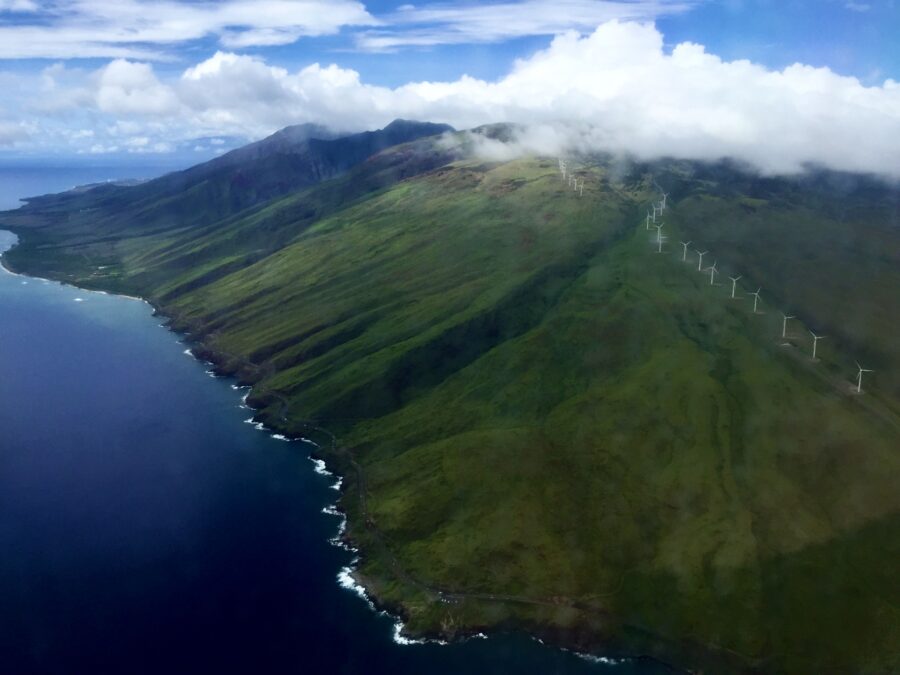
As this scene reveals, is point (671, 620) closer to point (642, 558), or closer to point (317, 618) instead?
point (642, 558)

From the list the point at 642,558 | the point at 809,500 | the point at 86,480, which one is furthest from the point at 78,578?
the point at 809,500

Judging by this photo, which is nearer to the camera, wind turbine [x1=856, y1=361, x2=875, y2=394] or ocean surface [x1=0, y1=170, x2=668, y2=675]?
ocean surface [x1=0, y1=170, x2=668, y2=675]

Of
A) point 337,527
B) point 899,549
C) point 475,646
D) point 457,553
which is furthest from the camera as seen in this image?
point 337,527

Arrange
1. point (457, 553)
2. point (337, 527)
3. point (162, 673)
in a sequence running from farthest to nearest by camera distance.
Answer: point (337, 527)
point (457, 553)
point (162, 673)

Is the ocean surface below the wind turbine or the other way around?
below

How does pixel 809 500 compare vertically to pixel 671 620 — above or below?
above

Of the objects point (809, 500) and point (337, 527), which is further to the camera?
point (337, 527)

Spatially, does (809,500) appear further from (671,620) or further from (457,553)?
(457,553)

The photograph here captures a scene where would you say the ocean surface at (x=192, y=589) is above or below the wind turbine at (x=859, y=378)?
below

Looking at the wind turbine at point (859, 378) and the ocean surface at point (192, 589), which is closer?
the ocean surface at point (192, 589)

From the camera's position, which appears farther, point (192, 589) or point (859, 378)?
point (859, 378)
